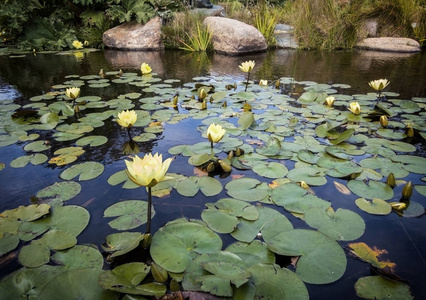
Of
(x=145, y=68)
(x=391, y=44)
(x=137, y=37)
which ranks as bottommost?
(x=145, y=68)

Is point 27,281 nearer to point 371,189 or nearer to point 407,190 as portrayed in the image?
point 371,189

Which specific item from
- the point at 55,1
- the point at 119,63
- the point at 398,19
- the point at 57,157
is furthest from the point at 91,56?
the point at 398,19

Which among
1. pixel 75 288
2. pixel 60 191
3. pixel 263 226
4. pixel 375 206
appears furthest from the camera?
pixel 60 191

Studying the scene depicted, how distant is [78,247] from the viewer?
119cm

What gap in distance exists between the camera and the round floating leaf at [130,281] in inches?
36.4

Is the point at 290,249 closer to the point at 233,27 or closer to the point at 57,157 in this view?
the point at 57,157

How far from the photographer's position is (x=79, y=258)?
1.14 m

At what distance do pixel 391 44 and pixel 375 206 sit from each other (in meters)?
7.01

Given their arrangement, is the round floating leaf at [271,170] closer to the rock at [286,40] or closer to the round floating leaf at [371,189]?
the round floating leaf at [371,189]

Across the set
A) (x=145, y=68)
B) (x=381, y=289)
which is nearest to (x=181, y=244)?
(x=381, y=289)

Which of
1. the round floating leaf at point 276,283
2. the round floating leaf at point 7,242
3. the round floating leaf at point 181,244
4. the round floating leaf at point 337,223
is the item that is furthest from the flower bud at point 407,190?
the round floating leaf at point 7,242

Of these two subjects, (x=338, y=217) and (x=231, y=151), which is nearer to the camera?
(x=338, y=217)

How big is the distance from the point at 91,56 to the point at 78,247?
19.9ft

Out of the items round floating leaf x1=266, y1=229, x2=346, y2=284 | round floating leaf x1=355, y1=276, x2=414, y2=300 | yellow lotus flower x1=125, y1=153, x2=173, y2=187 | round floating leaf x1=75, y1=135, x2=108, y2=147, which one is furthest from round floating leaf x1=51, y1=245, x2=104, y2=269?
round floating leaf x1=75, y1=135, x2=108, y2=147
